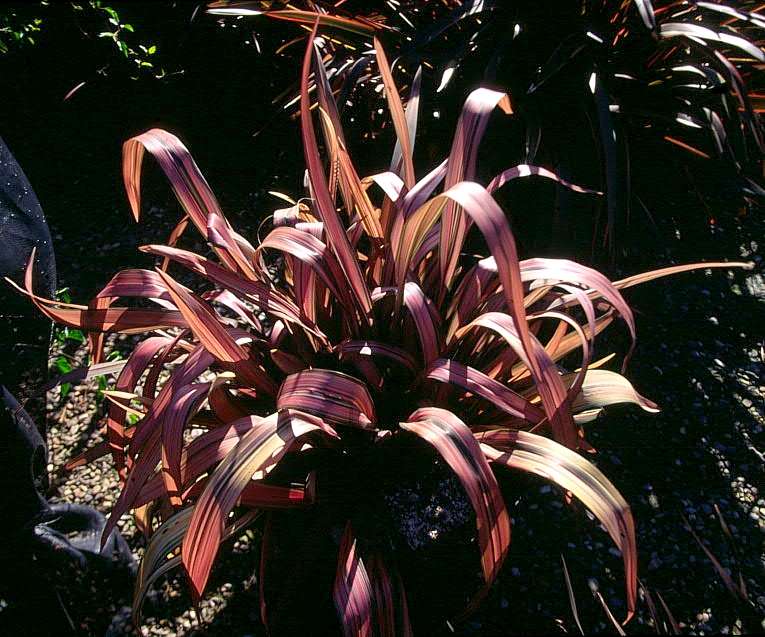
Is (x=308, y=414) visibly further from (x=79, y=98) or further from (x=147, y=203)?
(x=79, y=98)

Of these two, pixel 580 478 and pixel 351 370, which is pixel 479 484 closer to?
pixel 580 478

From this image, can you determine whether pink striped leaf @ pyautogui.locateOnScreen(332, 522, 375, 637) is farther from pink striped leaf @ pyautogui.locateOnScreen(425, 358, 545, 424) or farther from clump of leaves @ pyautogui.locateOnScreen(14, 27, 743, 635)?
pink striped leaf @ pyautogui.locateOnScreen(425, 358, 545, 424)

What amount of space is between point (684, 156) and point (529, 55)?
1.98 ft

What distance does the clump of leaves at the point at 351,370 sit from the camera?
2.86 feet

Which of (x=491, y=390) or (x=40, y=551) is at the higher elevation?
(x=491, y=390)

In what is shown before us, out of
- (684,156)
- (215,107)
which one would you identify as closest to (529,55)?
(684,156)

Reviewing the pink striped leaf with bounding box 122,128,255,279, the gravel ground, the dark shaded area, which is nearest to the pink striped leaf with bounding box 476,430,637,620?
the gravel ground

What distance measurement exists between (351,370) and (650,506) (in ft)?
2.84

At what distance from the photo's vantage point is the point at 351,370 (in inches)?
46.2

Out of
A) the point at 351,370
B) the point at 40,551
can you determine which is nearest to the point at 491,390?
the point at 351,370

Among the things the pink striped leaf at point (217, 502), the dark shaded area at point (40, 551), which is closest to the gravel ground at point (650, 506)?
the dark shaded area at point (40, 551)

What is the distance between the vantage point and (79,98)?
2.25m

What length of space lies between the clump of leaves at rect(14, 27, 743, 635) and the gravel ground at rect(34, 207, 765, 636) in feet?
0.74

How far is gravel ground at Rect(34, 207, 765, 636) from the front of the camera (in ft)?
4.19
